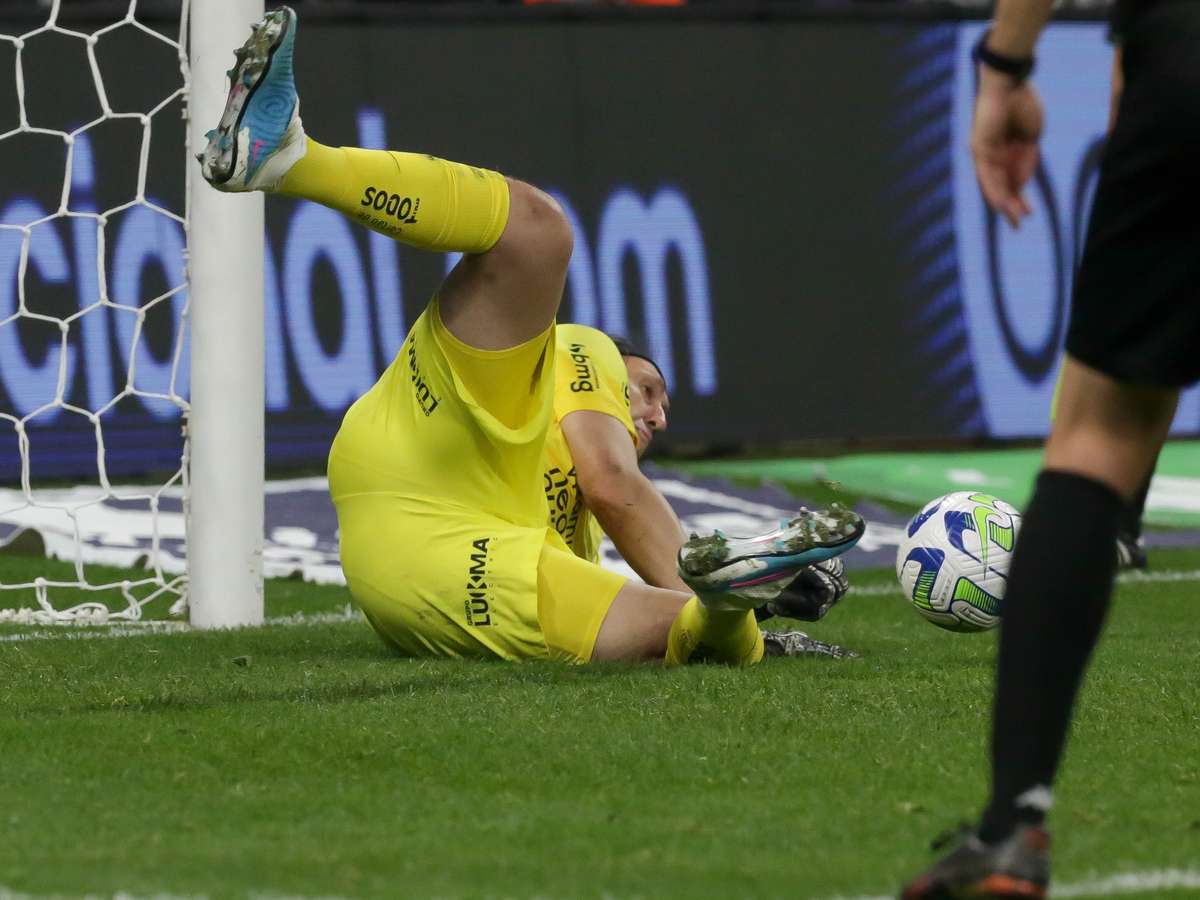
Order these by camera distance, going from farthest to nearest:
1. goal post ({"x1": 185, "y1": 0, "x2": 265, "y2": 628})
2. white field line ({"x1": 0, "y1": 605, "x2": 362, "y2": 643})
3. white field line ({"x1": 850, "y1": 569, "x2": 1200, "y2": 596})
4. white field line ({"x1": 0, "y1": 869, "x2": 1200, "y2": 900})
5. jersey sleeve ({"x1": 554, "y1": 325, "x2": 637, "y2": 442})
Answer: white field line ({"x1": 850, "y1": 569, "x2": 1200, "y2": 596}) → goal post ({"x1": 185, "y1": 0, "x2": 265, "y2": 628}) → white field line ({"x1": 0, "y1": 605, "x2": 362, "y2": 643}) → jersey sleeve ({"x1": 554, "y1": 325, "x2": 637, "y2": 442}) → white field line ({"x1": 0, "y1": 869, "x2": 1200, "y2": 900})

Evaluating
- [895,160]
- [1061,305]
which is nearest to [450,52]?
[895,160]

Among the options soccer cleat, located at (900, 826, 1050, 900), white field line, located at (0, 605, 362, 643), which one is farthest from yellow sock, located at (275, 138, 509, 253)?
soccer cleat, located at (900, 826, 1050, 900)

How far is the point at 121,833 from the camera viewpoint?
246 cm

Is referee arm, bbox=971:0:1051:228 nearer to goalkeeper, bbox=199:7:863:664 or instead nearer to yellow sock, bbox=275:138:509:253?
goalkeeper, bbox=199:7:863:664

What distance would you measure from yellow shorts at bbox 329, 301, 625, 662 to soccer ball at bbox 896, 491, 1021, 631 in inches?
27.4

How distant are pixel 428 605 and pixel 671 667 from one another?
0.55 metres

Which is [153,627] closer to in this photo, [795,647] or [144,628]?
[144,628]

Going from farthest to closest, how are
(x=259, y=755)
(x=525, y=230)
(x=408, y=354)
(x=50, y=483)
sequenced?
(x=50, y=483) < (x=408, y=354) < (x=525, y=230) < (x=259, y=755)

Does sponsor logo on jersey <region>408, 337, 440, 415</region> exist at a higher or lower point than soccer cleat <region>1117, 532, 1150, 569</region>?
higher

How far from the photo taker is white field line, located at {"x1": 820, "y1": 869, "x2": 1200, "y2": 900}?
6.99ft

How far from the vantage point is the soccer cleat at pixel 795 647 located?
4242 millimetres

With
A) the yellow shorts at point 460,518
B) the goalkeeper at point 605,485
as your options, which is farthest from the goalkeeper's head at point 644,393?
the yellow shorts at point 460,518

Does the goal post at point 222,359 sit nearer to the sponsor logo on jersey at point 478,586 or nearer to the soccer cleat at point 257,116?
the sponsor logo on jersey at point 478,586

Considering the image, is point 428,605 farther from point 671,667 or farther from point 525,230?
point 525,230
